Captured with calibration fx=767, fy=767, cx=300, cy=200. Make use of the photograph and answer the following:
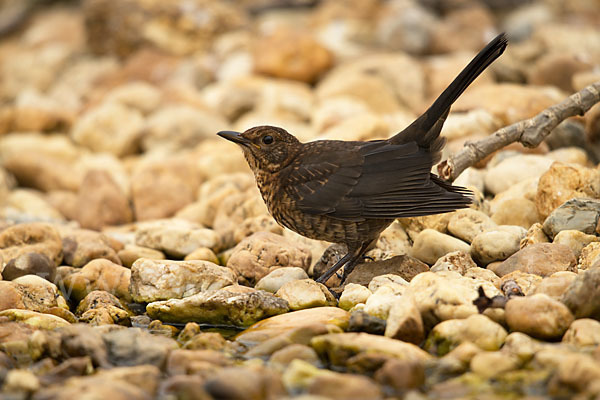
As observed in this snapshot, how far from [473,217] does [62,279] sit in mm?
2958

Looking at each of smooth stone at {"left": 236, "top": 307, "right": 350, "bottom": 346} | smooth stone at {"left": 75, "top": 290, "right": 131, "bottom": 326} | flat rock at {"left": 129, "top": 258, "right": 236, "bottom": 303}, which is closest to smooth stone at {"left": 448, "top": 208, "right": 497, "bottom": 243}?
smooth stone at {"left": 236, "top": 307, "right": 350, "bottom": 346}

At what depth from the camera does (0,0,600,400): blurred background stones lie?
3725 mm

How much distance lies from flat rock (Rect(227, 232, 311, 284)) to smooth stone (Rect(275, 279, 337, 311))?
57 centimetres

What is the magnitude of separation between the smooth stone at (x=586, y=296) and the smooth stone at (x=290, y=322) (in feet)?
3.93

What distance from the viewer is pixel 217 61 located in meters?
11.7

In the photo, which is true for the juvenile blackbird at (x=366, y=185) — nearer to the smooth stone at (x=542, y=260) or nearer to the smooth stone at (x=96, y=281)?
the smooth stone at (x=542, y=260)

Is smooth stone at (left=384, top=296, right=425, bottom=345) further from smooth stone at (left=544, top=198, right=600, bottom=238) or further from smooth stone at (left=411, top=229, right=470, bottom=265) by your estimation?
smooth stone at (left=544, top=198, right=600, bottom=238)

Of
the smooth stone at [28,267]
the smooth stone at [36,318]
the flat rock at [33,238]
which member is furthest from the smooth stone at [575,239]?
the flat rock at [33,238]

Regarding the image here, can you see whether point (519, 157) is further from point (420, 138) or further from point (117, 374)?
point (117, 374)

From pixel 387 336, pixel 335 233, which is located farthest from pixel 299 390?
pixel 335 233

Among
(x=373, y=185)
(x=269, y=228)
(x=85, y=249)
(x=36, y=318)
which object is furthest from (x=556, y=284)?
(x=85, y=249)

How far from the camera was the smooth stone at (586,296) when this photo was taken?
394 centimetres

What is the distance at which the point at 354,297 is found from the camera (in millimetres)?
4711

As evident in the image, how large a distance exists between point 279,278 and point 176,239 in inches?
52.2
